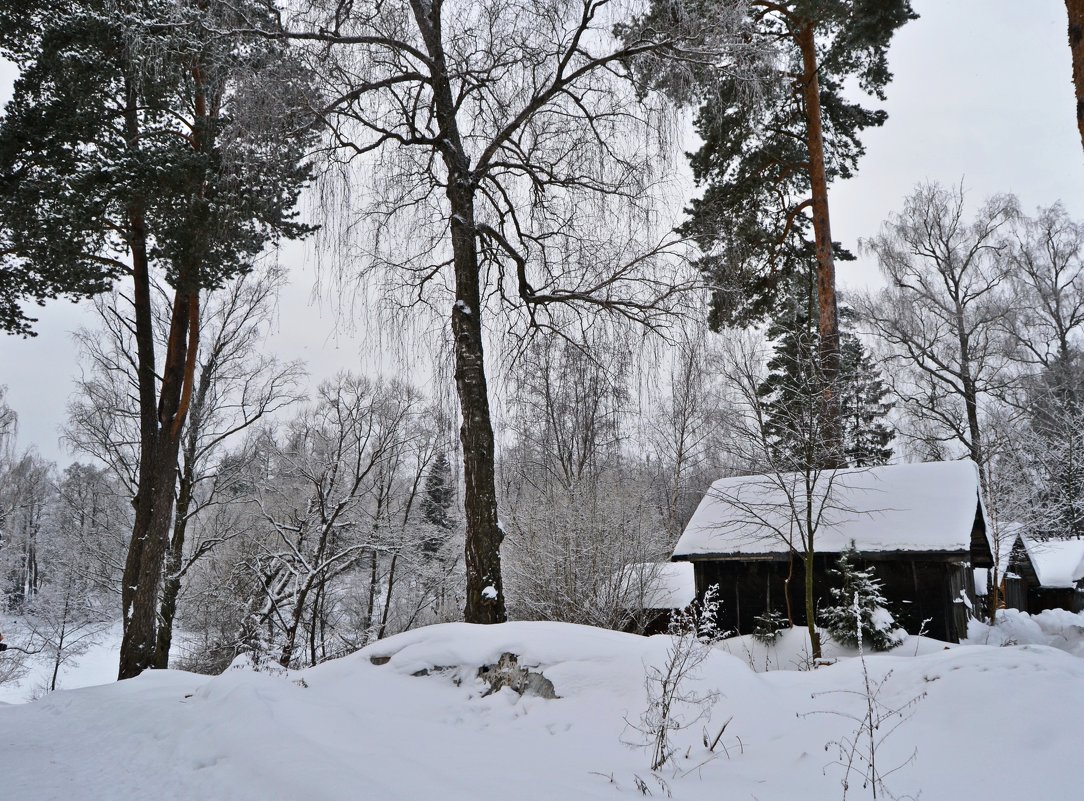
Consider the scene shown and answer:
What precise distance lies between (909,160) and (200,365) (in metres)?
28.1

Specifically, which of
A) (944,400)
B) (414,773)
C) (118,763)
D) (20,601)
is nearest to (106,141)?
(118,763)

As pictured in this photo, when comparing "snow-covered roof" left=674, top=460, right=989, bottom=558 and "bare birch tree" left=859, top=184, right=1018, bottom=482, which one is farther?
"bare birch tree" left=859, top=184, right=1018, bottom=482

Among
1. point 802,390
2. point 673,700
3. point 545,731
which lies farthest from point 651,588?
point 673,700

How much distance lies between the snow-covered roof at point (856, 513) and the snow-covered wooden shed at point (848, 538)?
0.02m

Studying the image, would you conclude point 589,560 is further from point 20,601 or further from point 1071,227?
point 20,601

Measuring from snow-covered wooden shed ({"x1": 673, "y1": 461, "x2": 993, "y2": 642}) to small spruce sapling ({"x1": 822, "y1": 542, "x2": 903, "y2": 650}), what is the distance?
69cm

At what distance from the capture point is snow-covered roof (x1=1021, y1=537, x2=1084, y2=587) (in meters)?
21.3

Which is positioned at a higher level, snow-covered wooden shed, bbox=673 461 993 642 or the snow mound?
snow-covered wooden shed, bbox=673 461 993 642

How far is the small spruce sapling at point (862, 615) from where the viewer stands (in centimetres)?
958

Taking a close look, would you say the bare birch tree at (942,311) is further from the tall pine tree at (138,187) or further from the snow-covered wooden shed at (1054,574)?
the tall pine tree at (138,187)

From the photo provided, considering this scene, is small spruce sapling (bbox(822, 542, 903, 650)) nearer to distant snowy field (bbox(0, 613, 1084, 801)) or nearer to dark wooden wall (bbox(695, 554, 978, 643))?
dark wooden wall (bbox(695, 554, 978, 643))

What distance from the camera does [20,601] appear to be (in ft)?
126

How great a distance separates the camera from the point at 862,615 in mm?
9586

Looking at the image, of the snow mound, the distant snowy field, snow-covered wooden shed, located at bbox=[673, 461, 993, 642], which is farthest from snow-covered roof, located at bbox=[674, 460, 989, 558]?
the distant snowy field
